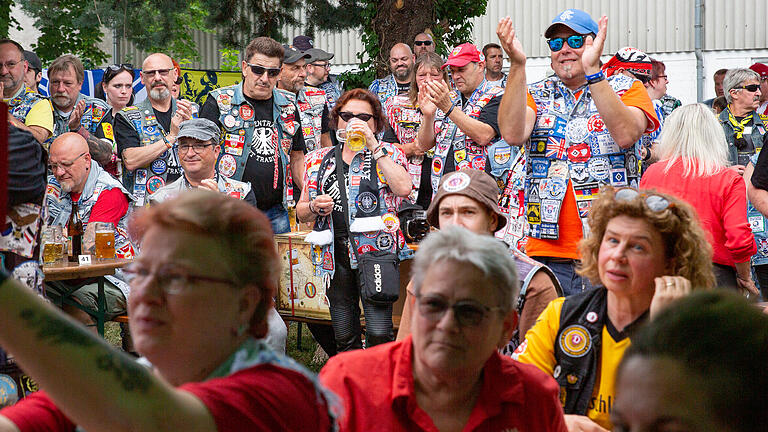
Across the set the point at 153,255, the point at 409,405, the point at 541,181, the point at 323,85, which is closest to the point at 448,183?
the point at 541,181

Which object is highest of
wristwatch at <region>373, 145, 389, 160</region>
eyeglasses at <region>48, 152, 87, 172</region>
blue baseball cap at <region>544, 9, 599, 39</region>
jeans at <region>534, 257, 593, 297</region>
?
blue baseball cap at <region>544, 9, 599, 39</region>

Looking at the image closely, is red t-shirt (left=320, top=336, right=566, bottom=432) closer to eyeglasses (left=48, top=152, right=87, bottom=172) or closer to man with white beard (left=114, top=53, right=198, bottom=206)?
eyeglasses (left=48, top=152, right=87, bottom=172)

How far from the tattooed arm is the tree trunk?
946 centimetres

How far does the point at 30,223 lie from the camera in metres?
3.71

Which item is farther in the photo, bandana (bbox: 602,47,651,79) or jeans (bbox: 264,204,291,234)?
bandana (bbox: 602,47,651,79)

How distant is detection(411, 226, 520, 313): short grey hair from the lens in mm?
2541

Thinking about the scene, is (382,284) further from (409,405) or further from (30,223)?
(409,405)

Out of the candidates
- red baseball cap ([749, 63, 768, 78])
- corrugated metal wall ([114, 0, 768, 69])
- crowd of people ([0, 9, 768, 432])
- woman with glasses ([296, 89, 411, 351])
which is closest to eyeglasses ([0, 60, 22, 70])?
crowd of people ([0, 9, 768, 432])

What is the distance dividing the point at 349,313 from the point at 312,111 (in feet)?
9.89

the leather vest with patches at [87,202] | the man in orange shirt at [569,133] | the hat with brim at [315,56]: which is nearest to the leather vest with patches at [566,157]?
the man in orange shirt at [569,133]

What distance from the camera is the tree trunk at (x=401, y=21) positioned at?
419 inches

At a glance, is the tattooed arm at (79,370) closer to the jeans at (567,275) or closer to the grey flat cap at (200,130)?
the jeans at (567,275)

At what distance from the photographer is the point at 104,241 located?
6.32 metres

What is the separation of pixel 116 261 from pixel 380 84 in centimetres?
401
